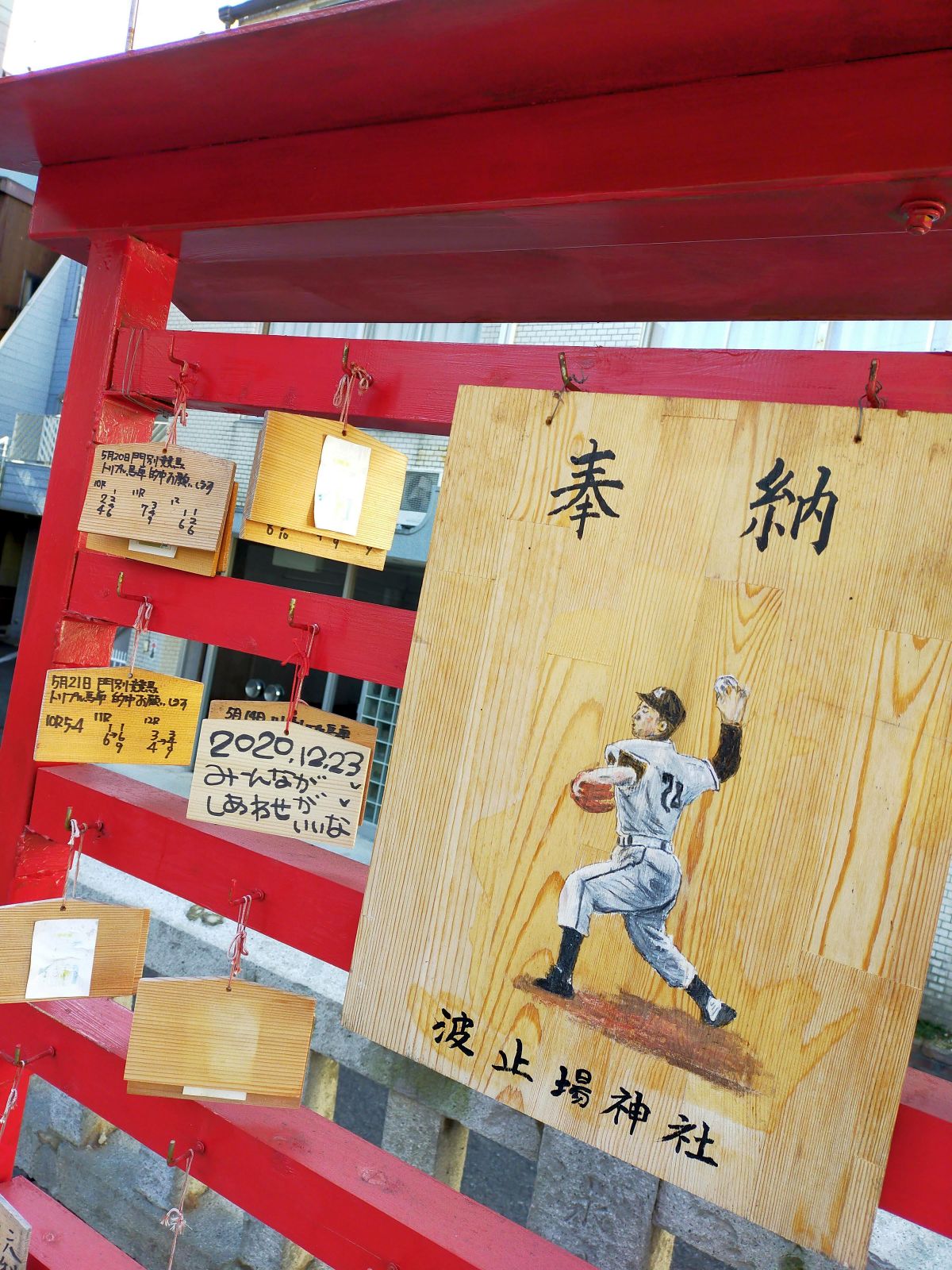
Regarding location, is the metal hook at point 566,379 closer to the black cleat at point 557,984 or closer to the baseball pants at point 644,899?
the baseball pants at point 644,899

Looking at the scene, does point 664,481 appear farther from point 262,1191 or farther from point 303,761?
point 262,1191

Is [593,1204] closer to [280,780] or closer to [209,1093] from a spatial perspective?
[209,1093]

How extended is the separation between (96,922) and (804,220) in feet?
6.23

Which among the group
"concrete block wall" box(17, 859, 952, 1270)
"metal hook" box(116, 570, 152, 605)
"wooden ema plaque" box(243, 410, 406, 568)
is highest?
"wooden ema plaque" box(243, 410, 406, 568)

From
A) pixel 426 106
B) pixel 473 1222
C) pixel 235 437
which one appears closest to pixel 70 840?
pixel 473 1222

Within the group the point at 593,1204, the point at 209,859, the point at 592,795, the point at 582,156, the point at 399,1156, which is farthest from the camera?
the point at 399,1156

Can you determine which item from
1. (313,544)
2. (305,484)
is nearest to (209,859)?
(313,544)

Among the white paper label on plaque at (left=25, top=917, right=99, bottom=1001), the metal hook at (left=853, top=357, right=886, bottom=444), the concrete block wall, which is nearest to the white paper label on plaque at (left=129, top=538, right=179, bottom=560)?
the white paper label on plaque at (left=25, top=917, right=99, bottom=1001)

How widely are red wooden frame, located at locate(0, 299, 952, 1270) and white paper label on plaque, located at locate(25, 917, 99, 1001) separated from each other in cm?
17

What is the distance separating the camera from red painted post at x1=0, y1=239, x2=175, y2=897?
205 cm

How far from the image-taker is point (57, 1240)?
2107 millimetres

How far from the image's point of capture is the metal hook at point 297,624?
67.9 inches

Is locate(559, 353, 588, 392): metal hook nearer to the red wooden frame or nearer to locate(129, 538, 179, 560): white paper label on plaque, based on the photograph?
the red wooden frame

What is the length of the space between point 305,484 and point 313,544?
127mm
